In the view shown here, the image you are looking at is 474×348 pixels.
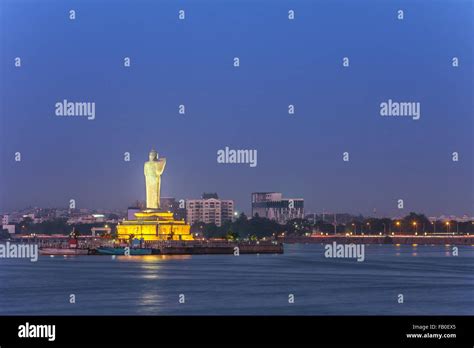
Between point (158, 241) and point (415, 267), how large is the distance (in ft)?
117

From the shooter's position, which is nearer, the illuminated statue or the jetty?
the jetty

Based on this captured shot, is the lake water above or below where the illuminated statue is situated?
below

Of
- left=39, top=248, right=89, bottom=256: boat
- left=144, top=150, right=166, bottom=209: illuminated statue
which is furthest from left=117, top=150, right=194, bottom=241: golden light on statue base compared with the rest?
left=39, top=248, right=89, bottom=256: boat

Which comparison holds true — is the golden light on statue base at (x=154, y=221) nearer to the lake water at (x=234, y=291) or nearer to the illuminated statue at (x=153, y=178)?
the illuminated statue at (x=153, y=178)

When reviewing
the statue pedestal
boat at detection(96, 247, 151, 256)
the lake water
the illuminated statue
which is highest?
the illuminated statue

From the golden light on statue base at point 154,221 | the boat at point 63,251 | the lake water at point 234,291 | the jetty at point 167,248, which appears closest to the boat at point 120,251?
the jetty at point 167,248

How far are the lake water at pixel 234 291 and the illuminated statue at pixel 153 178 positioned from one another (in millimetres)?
38793

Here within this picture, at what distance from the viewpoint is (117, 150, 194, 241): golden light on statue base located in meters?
107

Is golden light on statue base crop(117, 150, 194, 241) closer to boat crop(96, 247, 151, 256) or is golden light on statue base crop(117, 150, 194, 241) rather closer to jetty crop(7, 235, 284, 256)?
jetty crop(7, 235, 284, 256)

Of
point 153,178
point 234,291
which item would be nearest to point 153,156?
point 153,178

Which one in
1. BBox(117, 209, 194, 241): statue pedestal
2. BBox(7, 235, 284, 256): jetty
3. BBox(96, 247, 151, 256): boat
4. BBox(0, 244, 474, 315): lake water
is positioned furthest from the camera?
BBox(117, 209, 194, 241): statue pedestal

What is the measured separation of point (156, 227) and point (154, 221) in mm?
624
